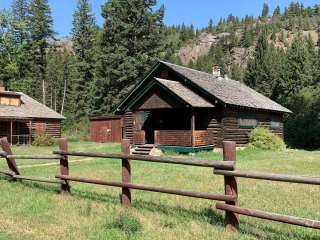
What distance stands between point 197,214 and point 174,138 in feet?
61.7

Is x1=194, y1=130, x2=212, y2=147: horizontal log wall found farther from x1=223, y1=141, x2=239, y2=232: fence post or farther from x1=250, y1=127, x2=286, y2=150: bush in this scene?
x1=223, y1=141, x2=239, y2=232: fence post

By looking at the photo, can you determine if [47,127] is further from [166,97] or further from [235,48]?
[235,48]

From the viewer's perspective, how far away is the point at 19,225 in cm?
779

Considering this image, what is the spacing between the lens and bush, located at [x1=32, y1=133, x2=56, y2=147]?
3897 cm

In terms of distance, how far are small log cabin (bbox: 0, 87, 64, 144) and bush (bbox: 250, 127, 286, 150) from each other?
792 inches

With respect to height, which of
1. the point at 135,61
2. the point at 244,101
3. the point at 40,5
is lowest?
the point at 244,101

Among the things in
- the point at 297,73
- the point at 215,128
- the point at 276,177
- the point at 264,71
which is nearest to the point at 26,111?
the point at 215,128

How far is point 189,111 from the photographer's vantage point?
28000 millimetres

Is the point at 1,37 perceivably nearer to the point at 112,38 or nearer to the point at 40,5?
the point at 40,5

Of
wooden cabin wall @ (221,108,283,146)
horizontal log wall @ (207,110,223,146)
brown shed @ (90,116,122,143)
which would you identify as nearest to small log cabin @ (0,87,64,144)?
brown shed @ (90,116,122,143)

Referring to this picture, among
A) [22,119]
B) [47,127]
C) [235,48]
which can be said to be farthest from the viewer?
[235,48]

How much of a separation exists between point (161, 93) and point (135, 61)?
80.5 ft

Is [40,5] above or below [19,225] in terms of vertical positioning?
above

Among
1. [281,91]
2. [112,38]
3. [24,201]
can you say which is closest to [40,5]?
[112,38]
